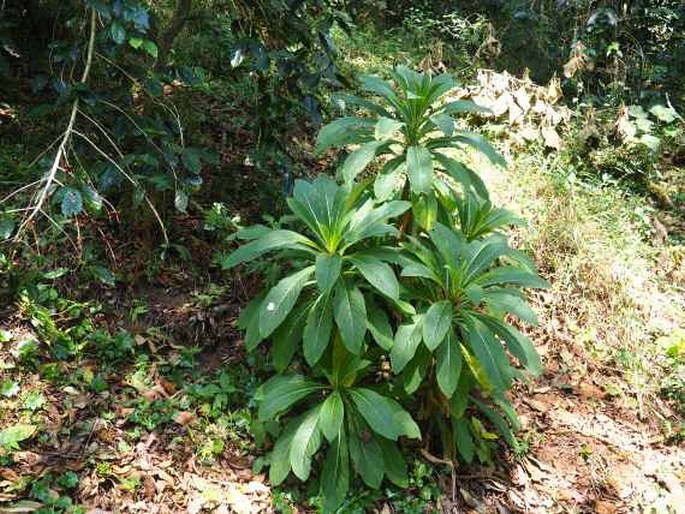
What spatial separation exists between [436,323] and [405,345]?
0.54 ft

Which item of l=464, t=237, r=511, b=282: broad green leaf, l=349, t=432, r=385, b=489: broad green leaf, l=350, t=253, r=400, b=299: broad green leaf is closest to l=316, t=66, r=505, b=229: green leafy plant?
l=464, t=237, r=511, b=282: broad green leaf

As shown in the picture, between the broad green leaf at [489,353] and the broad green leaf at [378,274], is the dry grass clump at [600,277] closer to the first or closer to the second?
the broad green leaf at [489,353]

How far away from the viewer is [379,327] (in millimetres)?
2482

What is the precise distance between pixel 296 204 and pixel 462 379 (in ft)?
3.42

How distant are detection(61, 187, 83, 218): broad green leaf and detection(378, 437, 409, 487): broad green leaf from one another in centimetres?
154

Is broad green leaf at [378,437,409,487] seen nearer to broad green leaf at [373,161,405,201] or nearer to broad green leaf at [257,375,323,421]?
broad green leaf at [257,375,323,421]

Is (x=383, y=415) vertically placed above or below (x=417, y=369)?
below

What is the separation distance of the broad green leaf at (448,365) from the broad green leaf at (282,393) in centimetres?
56

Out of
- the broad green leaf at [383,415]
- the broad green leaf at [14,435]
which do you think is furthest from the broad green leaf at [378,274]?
the broad green leaf at [14,435]

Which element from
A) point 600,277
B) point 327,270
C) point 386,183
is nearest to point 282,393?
point 327,270

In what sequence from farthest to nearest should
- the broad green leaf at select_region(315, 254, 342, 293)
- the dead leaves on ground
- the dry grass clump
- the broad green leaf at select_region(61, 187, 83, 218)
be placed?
the dead leaves on ground
the dry grass clump
the broad green leaf at select_region(315, 254, 342, 293)
the broad green leaf at select_region(61, 187, 83, 218)

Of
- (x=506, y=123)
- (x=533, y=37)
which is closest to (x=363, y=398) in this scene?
(x=506, y=123)

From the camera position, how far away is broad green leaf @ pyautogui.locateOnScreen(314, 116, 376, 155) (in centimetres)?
266

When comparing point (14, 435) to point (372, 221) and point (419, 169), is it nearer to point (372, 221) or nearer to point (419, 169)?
point (372, 221)
